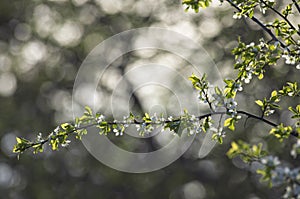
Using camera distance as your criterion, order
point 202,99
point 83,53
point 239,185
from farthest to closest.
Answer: point 83,53 → point 239,185 → point 202,99

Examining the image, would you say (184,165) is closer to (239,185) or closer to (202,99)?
(239,185)

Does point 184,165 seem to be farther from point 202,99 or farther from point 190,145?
point 202,99

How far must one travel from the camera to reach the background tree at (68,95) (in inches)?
500

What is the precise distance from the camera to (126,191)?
1287cm

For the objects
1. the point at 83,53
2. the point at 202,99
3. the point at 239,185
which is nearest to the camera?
the point at 202,99

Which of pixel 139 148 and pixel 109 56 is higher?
pixel 109 56

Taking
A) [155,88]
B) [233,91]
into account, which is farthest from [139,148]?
[233,91]

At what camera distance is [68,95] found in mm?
13312

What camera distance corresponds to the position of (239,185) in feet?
42.1

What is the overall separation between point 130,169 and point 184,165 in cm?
131

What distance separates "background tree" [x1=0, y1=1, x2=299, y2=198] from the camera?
500 inches

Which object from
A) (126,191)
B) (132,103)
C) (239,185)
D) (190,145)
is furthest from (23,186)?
(239,185)

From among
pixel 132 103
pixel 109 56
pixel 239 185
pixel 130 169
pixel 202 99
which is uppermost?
pixel 109 56

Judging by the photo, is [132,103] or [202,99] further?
[132,103]
